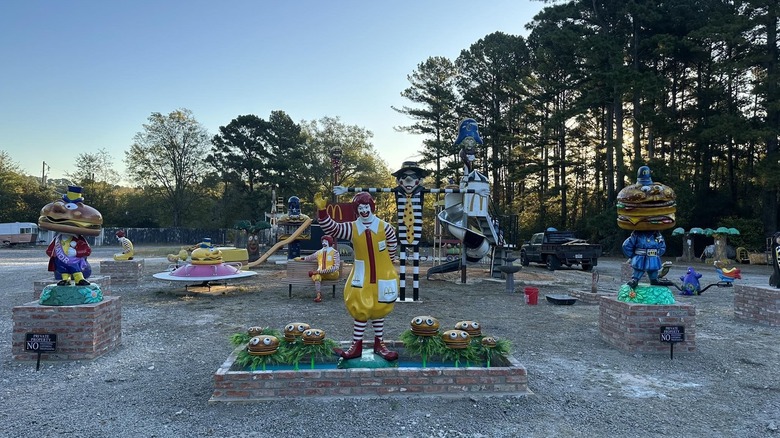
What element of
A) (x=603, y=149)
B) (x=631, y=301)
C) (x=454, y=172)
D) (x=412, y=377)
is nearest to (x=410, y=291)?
(x=631, y=301)

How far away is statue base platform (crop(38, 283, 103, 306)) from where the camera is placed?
5531 mm

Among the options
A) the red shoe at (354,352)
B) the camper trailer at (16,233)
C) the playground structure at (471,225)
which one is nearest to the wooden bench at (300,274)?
the playground structure at (471,225)

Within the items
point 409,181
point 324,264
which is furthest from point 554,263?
point 324,264

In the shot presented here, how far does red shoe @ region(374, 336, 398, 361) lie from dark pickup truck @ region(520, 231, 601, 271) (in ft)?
48.6

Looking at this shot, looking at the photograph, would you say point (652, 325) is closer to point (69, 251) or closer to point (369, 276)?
point (369, 276)

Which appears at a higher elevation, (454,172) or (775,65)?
(775,65)

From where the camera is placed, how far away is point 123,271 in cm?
1273

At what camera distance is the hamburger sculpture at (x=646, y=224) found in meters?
6.27

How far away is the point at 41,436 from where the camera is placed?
11.7ft

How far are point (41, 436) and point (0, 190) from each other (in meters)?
46.5

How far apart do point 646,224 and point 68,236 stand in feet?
26.9

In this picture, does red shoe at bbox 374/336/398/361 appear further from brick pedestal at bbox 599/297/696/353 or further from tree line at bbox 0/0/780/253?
tree line at bbox 0/0/780/253

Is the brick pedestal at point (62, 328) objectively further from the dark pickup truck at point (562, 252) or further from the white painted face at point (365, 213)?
the dark pickup truck at point (562, 252)

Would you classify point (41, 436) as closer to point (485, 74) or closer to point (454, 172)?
point (454, 172)
